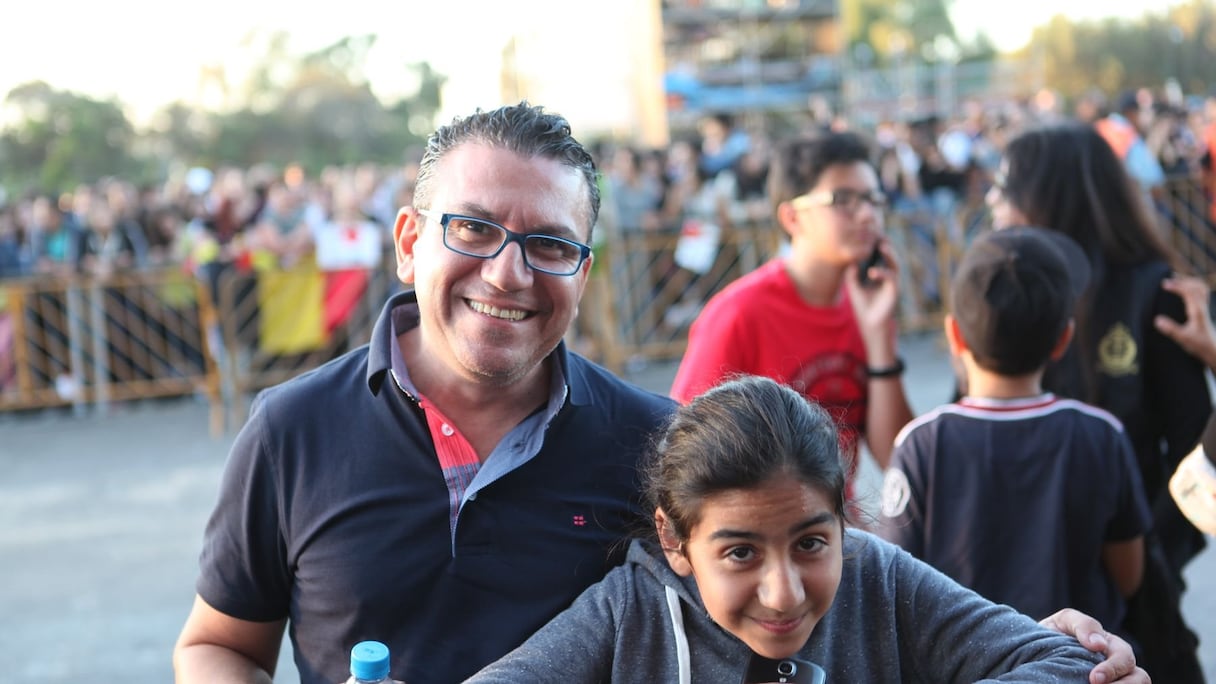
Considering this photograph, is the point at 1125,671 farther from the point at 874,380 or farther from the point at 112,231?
the point at 112,231

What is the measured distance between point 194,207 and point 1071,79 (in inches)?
1769

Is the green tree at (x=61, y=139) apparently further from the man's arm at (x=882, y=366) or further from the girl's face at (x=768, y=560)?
the girl's face at (x=768, y=560)

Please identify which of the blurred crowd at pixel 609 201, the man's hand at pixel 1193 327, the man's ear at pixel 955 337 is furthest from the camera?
the blurred crowd at pixel 609 201

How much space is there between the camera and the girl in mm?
2025

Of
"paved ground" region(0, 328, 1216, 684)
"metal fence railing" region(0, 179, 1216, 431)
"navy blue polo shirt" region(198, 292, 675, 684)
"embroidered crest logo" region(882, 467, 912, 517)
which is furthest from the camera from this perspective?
"metal fence railing" region(0, 179, 1216, 431)

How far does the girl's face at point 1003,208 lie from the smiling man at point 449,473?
1839 millimetres

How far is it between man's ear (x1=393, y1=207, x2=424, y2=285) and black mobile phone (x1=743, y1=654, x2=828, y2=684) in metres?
1.05

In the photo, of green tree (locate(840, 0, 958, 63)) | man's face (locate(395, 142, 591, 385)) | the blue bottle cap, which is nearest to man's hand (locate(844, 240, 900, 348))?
man's face (locate(395, 142, 591, 385))

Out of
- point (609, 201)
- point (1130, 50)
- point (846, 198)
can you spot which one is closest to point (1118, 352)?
point (846, 198)

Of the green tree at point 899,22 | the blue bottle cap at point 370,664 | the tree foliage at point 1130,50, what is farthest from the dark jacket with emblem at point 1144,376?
the green tree at point 899,22

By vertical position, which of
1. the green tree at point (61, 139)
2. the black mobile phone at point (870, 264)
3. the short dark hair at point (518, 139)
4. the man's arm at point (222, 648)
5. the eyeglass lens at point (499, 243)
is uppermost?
the green tree at point (61, 139)

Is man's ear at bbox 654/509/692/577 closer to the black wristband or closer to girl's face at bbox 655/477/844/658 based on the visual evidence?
girl's face at bbox 655/477/844/658

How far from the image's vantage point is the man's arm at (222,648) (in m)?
2.35

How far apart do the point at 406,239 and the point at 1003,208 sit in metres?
2.16
